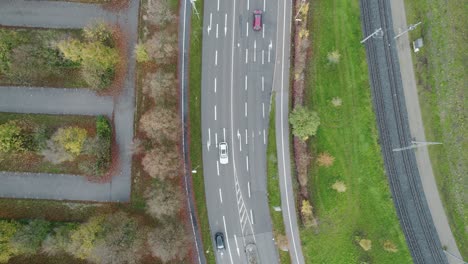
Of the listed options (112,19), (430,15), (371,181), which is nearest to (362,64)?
(430,15)

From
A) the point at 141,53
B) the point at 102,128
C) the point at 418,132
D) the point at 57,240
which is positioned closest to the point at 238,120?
the point at 141,53

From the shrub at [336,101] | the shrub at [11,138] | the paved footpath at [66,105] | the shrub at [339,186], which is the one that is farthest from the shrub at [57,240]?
the shrub at [336,101]

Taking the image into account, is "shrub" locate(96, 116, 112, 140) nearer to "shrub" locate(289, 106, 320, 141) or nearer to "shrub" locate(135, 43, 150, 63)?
"shrub" locate(135, 43, 150, 63)

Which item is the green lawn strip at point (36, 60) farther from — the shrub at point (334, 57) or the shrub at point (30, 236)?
the shrub at point (334, 57)

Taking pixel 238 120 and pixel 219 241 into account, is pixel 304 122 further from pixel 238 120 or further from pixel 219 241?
pixel 219 241

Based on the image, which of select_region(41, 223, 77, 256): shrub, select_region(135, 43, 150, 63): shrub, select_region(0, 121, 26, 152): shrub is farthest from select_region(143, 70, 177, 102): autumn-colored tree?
select_region(41, 223, 77, 256): shrub
